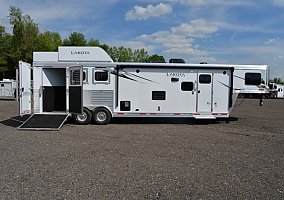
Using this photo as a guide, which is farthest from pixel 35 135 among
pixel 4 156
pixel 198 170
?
pixel 198 170

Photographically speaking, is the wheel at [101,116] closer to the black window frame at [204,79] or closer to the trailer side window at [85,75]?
the trailer side window at [85,75]

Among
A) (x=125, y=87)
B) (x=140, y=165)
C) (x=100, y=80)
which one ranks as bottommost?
(x=140, y=165)

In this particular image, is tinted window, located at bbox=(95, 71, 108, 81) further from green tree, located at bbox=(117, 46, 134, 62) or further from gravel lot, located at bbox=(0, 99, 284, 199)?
green tree, located at bbox=(117, 46, 134, 62)

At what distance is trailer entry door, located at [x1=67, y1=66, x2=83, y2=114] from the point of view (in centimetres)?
1393

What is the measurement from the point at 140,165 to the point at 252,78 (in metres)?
9.77

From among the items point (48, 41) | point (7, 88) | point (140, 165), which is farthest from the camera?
point (48, 41)

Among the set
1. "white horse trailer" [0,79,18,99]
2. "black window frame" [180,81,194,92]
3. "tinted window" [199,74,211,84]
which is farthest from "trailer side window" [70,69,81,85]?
"white horse trailer" [0,79,18,99]

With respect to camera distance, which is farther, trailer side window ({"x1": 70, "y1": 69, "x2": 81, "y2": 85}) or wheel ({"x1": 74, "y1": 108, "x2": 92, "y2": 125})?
wheel ({"x1": 74, "y1": 108, "x2": 92, "y2": 125})

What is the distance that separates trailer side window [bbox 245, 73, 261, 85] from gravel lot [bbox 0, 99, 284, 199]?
364 centimetres

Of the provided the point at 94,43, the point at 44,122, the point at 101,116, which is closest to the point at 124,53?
the point at 94,43

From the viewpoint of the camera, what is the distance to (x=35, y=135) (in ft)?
37.0

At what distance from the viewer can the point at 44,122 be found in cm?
1323

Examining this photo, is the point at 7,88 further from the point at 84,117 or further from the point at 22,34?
the point at 84,117

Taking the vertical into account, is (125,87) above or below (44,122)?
above
